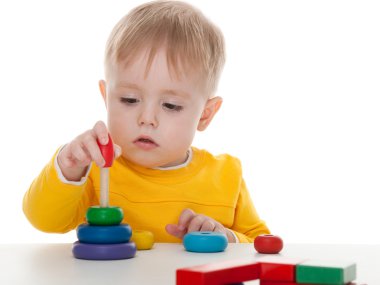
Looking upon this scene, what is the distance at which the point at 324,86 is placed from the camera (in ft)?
7.30

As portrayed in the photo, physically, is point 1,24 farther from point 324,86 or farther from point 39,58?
point 324,86

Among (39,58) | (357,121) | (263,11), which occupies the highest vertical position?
(263,11)

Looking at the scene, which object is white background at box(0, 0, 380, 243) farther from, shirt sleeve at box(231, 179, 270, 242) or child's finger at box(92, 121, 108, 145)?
child's finger at box(92, 121, 108, 145)

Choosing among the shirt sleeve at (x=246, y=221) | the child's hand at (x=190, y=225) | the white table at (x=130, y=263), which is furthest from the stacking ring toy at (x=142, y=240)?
the shirt sleeve at (x=246, y=221)

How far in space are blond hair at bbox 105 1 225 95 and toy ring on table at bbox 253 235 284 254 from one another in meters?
0.40

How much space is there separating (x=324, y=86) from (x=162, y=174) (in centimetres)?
97

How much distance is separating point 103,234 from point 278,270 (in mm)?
383

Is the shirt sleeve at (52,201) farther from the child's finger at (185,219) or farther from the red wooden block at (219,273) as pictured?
the red wooden block at (219,273)

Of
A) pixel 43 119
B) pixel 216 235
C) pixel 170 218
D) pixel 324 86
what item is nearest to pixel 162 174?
pixel 170 218

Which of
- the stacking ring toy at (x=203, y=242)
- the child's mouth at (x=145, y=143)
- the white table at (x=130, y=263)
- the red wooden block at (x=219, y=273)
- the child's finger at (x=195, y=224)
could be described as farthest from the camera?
the child's mouth at (x=145, y=143)

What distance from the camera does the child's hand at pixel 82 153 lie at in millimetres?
1021

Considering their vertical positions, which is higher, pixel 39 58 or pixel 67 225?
pixel 39 58

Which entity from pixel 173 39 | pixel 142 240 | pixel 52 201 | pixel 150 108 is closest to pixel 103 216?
pixel 142 240

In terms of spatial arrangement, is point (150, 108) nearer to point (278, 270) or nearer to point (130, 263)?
point (130, 263)
